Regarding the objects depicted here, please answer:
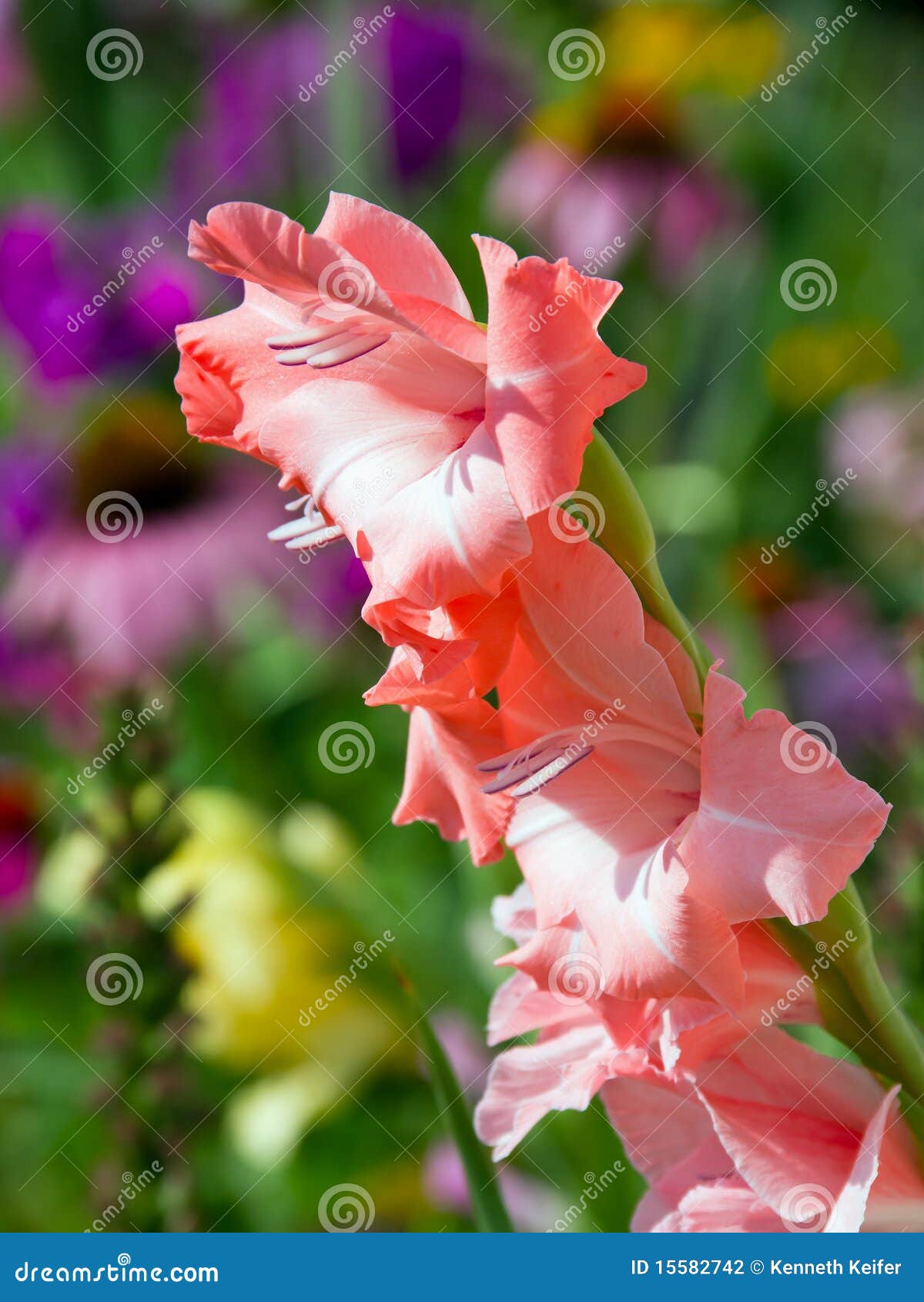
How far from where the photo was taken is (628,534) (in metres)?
0.39

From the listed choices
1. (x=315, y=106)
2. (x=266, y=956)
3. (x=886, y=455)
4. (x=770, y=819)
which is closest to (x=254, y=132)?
(x=315, y=106)

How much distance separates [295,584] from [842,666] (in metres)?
0.53

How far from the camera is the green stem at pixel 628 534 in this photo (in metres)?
0.39

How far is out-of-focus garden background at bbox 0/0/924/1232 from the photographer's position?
830 millimetres

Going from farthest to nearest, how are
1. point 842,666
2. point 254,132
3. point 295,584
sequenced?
point 254,132 → point 842,666 → point 295,584

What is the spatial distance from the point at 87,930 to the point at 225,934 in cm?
43

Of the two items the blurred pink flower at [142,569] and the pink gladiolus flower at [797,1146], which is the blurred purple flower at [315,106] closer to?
the blurred pink flower at [142,569]

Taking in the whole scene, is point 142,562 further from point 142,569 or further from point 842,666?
point 842,666

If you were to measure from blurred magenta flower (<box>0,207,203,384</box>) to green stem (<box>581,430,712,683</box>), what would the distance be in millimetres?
676

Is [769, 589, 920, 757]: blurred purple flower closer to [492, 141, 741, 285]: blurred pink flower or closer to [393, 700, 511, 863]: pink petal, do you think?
[492, 141, 741, 285]: blurred pink flower

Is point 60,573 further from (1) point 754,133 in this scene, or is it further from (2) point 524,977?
(1) point 754,133

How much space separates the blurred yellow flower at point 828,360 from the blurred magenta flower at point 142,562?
0.56 m

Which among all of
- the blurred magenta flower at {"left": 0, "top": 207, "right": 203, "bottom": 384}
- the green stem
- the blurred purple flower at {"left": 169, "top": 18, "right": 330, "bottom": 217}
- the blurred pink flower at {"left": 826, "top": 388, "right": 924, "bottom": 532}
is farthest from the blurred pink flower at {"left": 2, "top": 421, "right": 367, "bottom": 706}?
the green stem

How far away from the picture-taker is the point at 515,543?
1.13 feet
